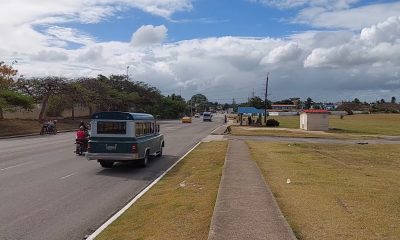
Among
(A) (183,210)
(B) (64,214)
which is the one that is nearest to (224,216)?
(A) (183,210)

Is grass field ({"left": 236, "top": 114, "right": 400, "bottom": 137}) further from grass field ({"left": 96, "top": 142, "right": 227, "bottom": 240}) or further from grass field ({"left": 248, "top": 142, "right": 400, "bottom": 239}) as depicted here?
grass field ({"left": 96, "top": 142, "right": 227, "bottom": 240})

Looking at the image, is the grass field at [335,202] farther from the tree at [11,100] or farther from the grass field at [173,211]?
the tree at [11,100]

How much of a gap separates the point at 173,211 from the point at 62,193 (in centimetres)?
412

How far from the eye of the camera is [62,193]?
13523 mm

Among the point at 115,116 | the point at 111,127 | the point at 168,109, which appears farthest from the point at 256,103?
the point at 111,127

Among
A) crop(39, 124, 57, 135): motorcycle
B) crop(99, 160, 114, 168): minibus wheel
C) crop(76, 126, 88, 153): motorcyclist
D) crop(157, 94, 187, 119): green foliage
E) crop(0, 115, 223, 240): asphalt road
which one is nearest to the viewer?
crop(0, 115, 223, 240): asphalt road

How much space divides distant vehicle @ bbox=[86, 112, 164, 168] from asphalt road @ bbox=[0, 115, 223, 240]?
0.53 meters

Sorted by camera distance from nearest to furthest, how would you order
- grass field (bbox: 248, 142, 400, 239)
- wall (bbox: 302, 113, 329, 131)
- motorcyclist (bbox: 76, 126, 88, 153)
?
grass field (bbox: 248, 142, 400, 239) < motorcyclist (bbox: 76, 126, 88, 153) < wall (bbox: 302, 113, 329, 131)

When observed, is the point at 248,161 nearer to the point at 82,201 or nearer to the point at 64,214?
the point at 82,201

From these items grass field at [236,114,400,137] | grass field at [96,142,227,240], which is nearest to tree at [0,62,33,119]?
grass field at [236,114,400,137]

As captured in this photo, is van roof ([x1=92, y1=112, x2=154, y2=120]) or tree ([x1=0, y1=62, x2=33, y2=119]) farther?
tree ([x1=0, y1=62, x2=33, y2=119])

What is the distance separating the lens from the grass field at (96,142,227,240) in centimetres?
884

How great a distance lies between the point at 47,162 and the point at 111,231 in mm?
12777

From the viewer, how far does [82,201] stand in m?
12.5
